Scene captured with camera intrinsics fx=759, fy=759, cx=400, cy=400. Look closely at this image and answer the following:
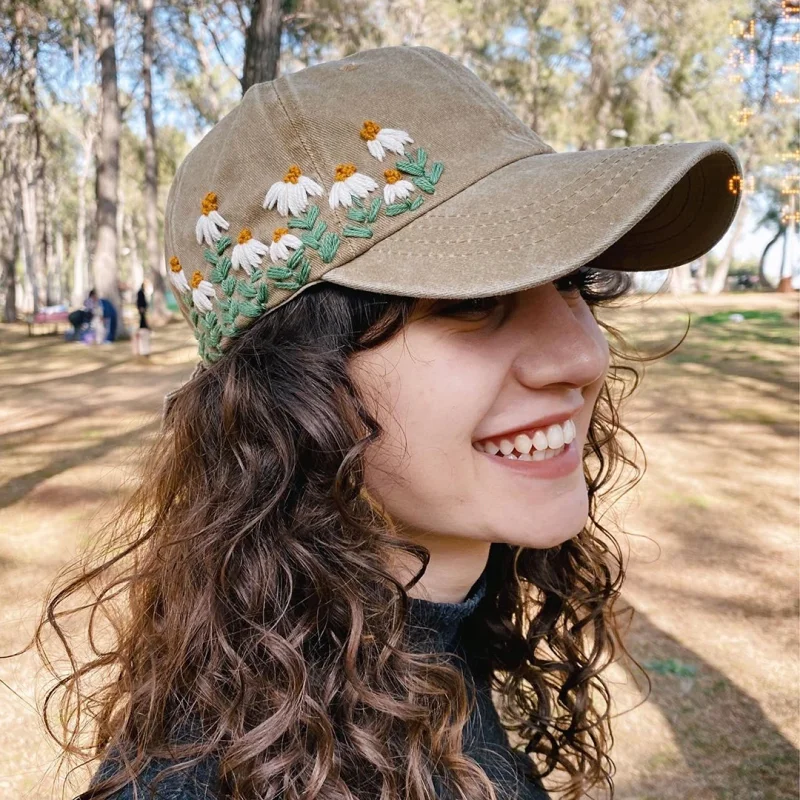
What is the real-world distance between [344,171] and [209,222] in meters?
0.23

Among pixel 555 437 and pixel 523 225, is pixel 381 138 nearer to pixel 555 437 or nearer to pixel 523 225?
pixel 523 225

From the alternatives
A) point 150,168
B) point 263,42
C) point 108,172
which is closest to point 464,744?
point 263,42

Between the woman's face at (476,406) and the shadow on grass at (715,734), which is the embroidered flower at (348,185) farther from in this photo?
the shadow on grass at (715,734)

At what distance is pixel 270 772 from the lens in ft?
3.18

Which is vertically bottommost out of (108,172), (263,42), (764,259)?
(764,259)

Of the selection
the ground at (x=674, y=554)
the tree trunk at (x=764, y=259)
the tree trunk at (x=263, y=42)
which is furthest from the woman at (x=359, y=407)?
the tree trunk at (x=764, y=259)

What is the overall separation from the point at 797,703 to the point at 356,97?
3253 millimetres

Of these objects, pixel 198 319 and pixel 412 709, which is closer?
pixel 412 709

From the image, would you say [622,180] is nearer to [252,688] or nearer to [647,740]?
[252,688]

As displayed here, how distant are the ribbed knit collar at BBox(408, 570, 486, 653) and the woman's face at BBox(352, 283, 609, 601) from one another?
0.54 feet

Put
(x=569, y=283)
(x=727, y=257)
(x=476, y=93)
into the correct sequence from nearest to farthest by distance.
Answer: (x=476, y=93) → (x=569, y=283) → (x=727, y=257)

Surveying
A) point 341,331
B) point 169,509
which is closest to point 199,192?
point 341,331

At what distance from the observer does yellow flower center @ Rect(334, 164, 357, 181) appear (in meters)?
1.07

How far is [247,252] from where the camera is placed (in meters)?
1.11
